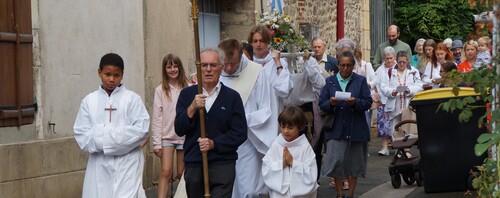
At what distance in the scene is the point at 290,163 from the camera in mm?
9773

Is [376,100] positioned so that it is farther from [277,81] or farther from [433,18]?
[433,18]

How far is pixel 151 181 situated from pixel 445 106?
777 centimetres

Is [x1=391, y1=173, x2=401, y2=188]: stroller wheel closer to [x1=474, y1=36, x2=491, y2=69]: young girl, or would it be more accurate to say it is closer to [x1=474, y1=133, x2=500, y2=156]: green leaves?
[x1=474, y1=36, x2=491, y2=69]: young girl

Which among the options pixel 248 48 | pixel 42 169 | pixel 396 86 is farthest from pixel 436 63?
pixel 42 169

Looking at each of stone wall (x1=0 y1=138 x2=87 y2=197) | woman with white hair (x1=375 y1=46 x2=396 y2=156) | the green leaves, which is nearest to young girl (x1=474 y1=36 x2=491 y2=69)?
woman with white hair (x1=375 y1=46 x2=396 y2=156)

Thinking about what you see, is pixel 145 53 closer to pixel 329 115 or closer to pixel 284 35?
pixel 284 35

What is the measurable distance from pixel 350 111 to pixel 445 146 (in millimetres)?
1191

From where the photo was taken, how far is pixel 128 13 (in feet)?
44.9

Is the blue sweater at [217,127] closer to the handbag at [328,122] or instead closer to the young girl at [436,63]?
the handbag at [328,122]

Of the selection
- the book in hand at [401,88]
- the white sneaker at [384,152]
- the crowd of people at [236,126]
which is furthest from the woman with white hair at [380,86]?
the crowd of people at [236,126]

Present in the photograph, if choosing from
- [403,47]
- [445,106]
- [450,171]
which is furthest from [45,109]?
[403,47]

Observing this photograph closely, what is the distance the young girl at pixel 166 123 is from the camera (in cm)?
1173

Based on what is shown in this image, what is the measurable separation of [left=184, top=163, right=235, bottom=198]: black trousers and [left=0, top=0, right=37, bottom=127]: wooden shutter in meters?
3.24

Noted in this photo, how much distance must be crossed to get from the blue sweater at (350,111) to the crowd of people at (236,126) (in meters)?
0.01
